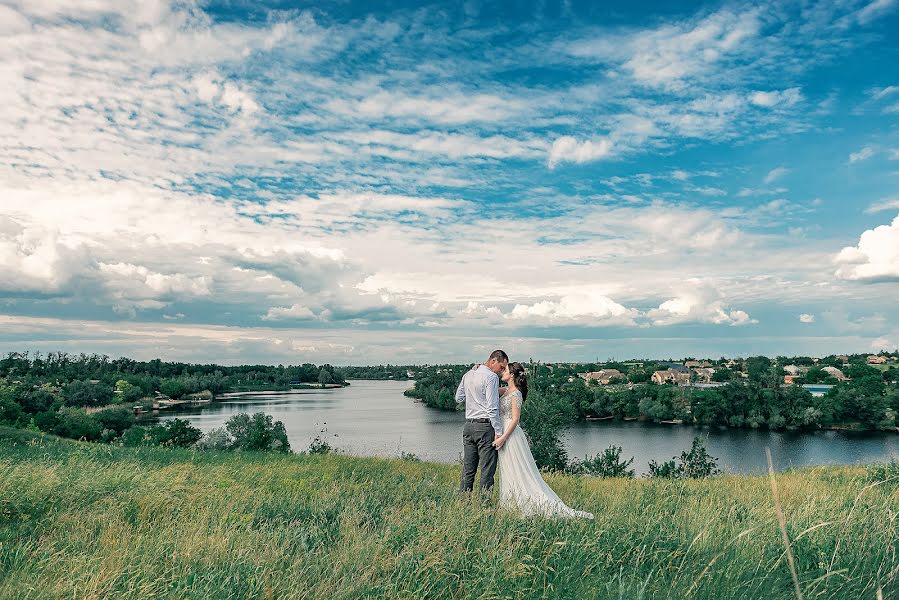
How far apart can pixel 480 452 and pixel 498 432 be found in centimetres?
37

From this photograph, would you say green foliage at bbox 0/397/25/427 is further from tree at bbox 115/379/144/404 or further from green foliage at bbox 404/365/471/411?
tree at bbox 115/379/144/404

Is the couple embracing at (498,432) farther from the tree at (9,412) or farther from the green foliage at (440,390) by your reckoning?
the green foliage at (440,390)

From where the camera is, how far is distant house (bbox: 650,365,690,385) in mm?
113812

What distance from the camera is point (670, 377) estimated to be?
120 m

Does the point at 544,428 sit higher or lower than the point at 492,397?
lower

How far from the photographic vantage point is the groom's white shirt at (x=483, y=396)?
8.25 m

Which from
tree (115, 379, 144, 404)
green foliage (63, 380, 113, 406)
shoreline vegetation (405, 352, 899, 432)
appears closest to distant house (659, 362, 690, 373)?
shoreline vegetation (405, 352, 899, 432)

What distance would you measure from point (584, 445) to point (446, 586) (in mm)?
50384

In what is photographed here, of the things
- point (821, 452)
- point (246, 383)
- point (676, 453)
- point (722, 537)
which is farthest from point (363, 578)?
point (246, 383)

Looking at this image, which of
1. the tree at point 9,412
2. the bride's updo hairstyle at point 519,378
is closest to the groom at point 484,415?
the bride's updo hairstyle at point 519,378

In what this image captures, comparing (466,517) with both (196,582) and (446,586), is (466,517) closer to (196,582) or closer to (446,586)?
(446,586)

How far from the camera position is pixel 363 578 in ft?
13.8

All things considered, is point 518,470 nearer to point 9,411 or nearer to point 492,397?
point 492,397

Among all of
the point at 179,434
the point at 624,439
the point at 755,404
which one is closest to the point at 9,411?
the point at 179,434
